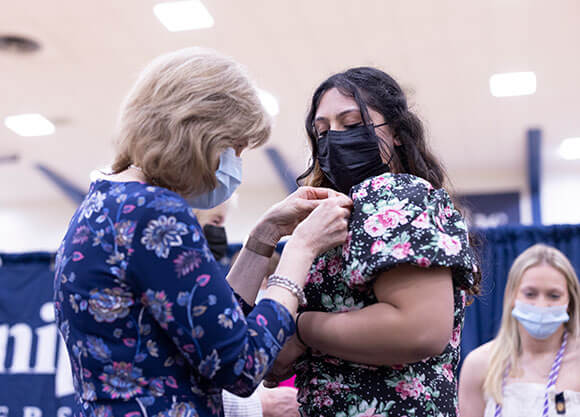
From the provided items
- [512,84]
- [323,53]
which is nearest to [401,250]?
[323,53]

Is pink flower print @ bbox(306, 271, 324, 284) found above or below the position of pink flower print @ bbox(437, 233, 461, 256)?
below

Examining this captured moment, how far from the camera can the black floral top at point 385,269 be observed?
116cm

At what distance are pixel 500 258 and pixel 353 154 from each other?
2975 mm

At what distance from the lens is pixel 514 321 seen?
3.19m

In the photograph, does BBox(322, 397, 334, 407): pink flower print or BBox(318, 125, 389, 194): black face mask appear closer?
BBox(322, 397, 334, 407): pink flower print

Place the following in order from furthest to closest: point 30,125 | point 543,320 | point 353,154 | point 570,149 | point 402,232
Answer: point 570,149 → point 30,125 → point 543,320 → point 353,154 → point 402,232

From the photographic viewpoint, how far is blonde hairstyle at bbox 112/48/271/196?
119 centimetres

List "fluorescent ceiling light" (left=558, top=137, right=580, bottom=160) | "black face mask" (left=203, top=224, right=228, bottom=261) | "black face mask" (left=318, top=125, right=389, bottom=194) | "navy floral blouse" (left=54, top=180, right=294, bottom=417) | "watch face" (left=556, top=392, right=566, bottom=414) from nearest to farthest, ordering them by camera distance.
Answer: "navy floral blouse" (left=54, top=180, right=294, bottom=417) → "black face mask" (left=318, top=125, right=389, bottom=194) → "watch face" (left=556, top=392, right=566, bottom=414) → "black face mask" (left=203, top=224, right=228, bottom=261) → "fluorescent ceiling light" (left=558, top=137, right=580, bottom=160)

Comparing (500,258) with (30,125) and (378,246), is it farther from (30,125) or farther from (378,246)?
(30,125)

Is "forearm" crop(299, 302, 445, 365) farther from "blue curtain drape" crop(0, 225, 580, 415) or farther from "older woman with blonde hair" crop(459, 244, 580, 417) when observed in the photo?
"blue curtain drape" crop(0, 225, 580, 415)

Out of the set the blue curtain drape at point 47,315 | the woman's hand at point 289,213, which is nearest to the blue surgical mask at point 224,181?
the woman's hand at point 289,213

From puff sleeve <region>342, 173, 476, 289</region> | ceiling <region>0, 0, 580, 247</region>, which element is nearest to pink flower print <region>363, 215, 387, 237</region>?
puff sleeve <region>342, 173, 476, 289</region>

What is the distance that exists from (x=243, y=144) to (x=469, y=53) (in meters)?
4.88

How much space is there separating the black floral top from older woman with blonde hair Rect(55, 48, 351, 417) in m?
0.08
